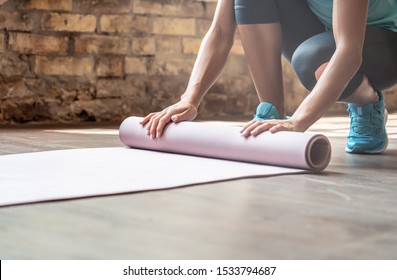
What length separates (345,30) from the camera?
2.23 m

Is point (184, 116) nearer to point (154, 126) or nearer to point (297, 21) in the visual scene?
point (154, 126)

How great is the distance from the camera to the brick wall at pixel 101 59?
4504mm

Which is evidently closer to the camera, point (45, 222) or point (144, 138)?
point (45, 222)

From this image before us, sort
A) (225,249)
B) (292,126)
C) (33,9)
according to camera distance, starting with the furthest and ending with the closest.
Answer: (33,9)
(292,126)
(225,249)

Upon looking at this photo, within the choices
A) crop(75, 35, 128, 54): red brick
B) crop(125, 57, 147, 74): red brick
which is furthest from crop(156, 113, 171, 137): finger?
crop(125, 57, 147, 74): red brick

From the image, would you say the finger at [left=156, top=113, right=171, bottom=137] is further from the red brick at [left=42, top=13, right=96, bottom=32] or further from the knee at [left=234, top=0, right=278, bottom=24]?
the red brick at [left=42, top=13, right=96, bottom=32]

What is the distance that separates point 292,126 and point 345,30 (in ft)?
1.07

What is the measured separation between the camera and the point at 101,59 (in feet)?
15.7

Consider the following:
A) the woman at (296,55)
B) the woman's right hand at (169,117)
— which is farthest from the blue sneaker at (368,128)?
the woman's right hand at (169,117)

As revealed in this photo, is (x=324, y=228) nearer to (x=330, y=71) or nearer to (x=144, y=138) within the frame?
(x=330, y=71)

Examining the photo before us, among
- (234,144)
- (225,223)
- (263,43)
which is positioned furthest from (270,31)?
(225,223)

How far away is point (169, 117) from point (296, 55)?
0.49 meters

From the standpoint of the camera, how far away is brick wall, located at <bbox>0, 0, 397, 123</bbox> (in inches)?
177

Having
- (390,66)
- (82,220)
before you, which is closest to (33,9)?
(390,66)
